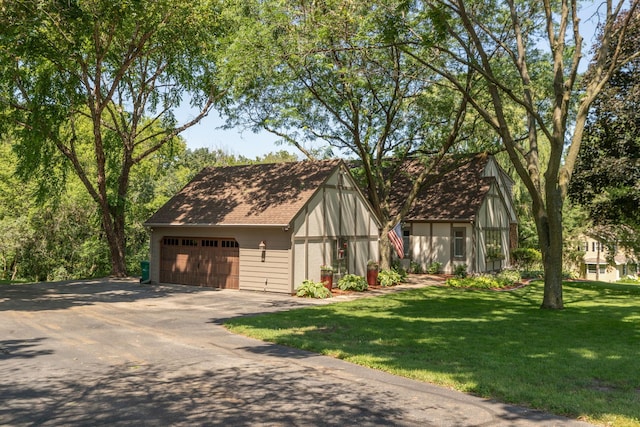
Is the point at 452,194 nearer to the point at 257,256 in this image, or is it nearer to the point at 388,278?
the point at 388,278

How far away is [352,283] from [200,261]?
288 inches

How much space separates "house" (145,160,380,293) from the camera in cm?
2275

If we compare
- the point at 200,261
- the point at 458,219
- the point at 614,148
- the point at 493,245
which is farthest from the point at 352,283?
the point at 614,148

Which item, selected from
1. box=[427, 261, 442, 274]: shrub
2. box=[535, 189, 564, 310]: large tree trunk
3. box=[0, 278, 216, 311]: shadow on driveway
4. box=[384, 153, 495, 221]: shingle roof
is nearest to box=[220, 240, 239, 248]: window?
box=[0, 278, 216, 311]: shadow on driveway

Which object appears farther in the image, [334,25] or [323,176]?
[323,176]

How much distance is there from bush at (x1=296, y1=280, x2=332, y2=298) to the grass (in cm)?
191

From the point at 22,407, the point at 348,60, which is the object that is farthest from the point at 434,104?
the point at 22,407

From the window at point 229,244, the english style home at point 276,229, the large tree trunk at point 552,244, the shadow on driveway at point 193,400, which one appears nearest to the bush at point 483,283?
the english style home at point 276,229

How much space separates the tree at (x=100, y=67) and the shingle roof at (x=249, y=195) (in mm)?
3895

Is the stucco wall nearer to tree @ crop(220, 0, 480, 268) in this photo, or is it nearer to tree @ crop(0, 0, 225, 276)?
tree @ crop(220, 0, 480, 268)

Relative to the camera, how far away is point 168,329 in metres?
14.0

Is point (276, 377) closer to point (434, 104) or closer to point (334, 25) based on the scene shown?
point (334, 25)

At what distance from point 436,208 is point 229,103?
550 inches

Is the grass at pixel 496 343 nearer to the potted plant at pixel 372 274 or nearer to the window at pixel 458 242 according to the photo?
the potted plant at pixel 372 274
